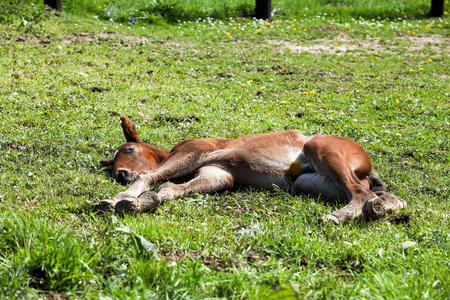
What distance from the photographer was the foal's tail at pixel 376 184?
15.5 ft

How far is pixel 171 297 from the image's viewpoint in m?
2.34

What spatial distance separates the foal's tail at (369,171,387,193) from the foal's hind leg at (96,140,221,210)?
6.12 ft

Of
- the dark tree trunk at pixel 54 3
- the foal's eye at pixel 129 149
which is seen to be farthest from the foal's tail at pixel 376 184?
the dark tree trunk at pixel 54 3

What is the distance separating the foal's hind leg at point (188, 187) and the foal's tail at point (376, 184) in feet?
5.23

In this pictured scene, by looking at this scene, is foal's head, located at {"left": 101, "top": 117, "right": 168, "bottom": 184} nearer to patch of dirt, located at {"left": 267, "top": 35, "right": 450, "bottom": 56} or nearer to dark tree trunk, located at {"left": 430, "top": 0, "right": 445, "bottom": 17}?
patch of dirt, located at {"left": 267, "top": 35, "right": 450, "bottom": 56}

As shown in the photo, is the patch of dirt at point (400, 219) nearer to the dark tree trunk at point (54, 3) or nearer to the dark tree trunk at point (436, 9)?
the dark tree trunk at point (54, 3)

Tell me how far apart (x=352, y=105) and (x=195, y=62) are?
14.0 feet

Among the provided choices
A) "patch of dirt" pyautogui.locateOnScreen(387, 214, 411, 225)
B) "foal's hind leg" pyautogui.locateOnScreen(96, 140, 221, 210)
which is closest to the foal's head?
"foal's hind leg" pyautogui.locateOnScreen(96, 140, 221, 210)

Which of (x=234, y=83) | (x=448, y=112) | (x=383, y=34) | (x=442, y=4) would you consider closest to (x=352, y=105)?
(x=448, y=112)

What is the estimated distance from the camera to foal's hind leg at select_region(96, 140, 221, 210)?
4.68 meters

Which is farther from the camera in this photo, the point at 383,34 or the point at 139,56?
the point at 383,34

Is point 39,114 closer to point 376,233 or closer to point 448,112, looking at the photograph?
point 376,233

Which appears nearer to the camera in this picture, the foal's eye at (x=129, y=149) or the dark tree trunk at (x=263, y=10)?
the foal's eye at (x=129, y=149)

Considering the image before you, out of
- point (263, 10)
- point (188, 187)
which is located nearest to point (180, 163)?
point (188, 187)
